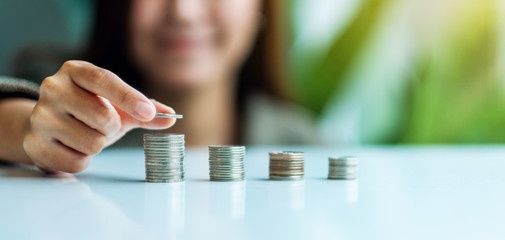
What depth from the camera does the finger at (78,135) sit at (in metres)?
1.53

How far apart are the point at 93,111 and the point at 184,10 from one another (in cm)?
338

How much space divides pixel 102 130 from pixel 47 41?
3666 millimetres

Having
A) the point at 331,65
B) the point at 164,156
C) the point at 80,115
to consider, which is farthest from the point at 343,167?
the point at 331,65

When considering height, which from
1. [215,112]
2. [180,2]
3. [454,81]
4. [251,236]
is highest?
[180,2]

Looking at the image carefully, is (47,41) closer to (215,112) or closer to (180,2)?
(180,2)

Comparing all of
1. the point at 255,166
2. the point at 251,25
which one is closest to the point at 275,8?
the point at 251,25

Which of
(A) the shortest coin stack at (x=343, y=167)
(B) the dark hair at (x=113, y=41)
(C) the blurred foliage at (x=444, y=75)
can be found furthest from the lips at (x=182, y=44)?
(A) the shortest coin stack at (x=343, y=167)

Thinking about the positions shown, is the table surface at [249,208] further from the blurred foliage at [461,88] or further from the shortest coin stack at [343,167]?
the blurred foliage at [461,88]

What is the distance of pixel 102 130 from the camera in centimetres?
150

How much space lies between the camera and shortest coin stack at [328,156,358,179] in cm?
179

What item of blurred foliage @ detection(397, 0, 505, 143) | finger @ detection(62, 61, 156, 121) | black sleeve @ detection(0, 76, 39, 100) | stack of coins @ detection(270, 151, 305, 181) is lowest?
stack of coins @ detection(270, 151, 305, 181)

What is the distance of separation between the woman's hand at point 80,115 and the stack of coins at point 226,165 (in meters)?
0.15

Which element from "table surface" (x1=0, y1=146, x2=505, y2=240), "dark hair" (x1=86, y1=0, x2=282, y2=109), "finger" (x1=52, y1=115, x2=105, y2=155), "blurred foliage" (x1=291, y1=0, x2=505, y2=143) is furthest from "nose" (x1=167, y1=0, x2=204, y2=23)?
"finger" (x1=52, y1=115, x2=105, y2=155)

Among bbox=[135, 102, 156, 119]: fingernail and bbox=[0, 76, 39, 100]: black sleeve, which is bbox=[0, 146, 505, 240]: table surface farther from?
bbox=[0, 76, 39, 100]: black sleeve
